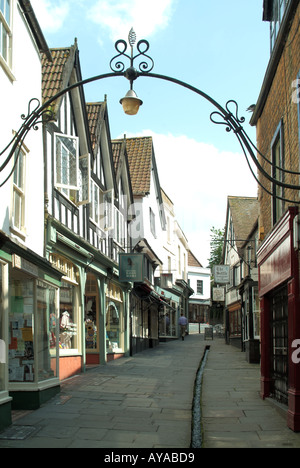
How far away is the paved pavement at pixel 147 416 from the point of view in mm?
7590

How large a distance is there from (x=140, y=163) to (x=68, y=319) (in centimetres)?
1710

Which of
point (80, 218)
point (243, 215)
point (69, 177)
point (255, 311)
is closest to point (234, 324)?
point (243, 215)

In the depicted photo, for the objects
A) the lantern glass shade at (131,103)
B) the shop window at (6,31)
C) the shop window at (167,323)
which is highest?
the shop window at (6,31)

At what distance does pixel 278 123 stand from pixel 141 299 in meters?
16.9

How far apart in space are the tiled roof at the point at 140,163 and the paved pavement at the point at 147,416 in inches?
571

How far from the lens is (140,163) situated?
30.7 m

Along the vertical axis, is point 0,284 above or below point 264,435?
above

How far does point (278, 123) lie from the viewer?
10.5 metres

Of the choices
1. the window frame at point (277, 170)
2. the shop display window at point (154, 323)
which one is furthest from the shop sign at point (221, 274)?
the window frame at point (277, 170)

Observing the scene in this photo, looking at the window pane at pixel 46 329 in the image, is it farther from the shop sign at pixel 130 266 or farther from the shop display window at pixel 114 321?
the shop sign at pixel 130 266

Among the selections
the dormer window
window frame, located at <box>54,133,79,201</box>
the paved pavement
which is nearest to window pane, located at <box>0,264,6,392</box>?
the paved pavement

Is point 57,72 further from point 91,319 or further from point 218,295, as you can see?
point 218,295
